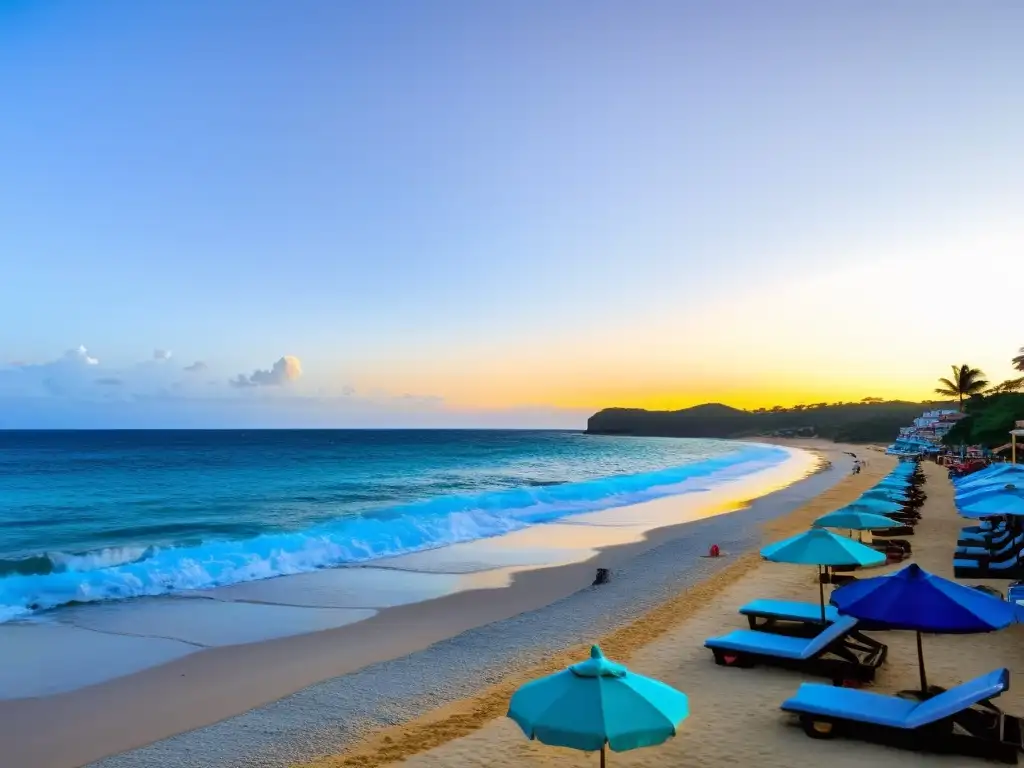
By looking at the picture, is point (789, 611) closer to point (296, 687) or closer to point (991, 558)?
point (991, 558)

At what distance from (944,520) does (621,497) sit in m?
15.9

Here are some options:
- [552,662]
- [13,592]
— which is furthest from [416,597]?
[13,592]

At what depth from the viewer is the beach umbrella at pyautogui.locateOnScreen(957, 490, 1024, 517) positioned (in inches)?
489

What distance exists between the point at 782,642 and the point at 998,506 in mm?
6062

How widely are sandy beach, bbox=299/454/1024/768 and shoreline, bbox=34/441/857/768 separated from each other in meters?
0.62

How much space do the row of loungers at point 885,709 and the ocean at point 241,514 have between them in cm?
1347

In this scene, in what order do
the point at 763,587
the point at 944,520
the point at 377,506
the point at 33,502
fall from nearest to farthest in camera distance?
the point at 763,587 < the point at 944,520 < the point at 377,506 < the point at 33,502

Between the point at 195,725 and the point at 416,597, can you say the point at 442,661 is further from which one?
the point at 416,597

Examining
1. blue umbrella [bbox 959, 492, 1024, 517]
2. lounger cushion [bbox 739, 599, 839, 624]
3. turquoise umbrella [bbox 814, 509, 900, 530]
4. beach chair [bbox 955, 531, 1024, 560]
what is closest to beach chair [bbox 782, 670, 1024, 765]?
lounger cushion [bbox 739, 599, 839, 624]

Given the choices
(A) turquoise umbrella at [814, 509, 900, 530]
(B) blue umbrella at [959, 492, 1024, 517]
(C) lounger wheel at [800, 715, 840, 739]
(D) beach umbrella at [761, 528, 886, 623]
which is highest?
(B) blue umbrella at [959, 492, 1024, 517]

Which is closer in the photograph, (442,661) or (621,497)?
(442,661)

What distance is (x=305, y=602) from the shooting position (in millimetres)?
14867

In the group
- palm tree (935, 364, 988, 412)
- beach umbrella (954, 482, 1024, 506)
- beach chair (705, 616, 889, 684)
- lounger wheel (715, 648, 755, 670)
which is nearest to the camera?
beach chair (705, 616, 889, 684)

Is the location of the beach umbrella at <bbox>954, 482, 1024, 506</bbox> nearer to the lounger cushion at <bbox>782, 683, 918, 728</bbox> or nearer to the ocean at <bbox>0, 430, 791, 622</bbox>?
the lounger cushion at <bbox>782, 683, 918, 728</bbox>
